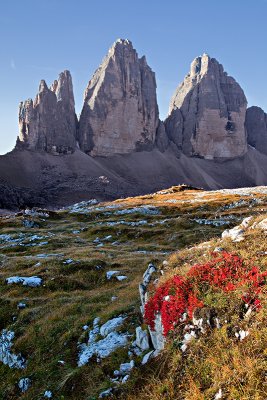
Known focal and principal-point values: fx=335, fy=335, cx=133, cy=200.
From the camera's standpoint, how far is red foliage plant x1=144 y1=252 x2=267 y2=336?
9.53 metres

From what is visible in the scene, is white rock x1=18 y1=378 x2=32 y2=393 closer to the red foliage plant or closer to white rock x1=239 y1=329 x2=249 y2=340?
the red foliage plant

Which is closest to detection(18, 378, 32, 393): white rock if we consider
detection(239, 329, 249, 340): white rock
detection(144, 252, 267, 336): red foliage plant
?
detection(144, 252, 267, 336): red foliage plant

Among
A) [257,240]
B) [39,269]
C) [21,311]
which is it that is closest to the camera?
[257,240]

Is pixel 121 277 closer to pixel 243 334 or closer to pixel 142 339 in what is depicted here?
pixel 142 339

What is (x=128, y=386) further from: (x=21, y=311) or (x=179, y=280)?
(x=21, y=311)

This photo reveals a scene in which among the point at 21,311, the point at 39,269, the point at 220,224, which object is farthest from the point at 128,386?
the point at 220,224

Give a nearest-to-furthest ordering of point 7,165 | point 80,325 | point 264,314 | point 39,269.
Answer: point 264,314
point 80,325
point 39,269
point 7,165

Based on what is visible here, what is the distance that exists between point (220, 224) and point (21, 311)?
28.9 meters

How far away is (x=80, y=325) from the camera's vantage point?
48.0 ft

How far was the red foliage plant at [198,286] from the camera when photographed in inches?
375

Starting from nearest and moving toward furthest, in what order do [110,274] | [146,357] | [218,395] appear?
[218,395] < [146,357] < [110,274]

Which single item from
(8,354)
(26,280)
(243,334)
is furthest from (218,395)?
(26,280)

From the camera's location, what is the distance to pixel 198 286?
1054 centimetres

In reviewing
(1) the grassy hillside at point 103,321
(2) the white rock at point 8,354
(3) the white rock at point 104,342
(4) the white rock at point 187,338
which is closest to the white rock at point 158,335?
(1) the grassy hillside at point 103,321
